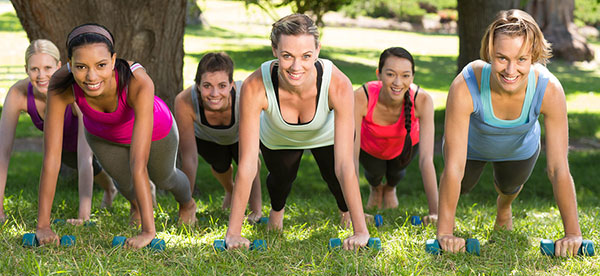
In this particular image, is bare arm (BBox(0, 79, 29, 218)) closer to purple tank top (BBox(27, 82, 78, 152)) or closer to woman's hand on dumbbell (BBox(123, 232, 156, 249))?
purple tank top (BBox(27, 82, 78, 152))

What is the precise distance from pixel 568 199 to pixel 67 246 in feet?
10.3

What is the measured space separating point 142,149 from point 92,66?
A: 60 cm

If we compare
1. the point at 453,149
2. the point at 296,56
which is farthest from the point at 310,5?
the point at 453,149

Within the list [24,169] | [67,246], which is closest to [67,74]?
[67,246]

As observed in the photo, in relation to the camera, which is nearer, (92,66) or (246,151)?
(92,66)

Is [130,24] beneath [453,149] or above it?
above

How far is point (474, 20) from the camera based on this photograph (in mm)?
8695

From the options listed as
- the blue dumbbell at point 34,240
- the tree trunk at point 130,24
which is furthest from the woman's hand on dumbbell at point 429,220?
the tree trunk at point 130,24

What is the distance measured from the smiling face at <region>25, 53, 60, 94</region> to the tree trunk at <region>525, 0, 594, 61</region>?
64.5 feet

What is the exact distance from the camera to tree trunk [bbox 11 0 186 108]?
631cm

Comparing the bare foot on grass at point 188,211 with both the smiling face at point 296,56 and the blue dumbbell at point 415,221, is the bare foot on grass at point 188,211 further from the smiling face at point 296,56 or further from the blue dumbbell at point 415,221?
the blue dumbbell at point 415,221

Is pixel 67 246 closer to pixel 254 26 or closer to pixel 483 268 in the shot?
pixel 483 268

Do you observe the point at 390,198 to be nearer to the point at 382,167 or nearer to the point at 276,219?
the point at 382,167

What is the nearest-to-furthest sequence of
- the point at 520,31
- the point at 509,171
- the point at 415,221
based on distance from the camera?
1. the point at 520,31
2. the point at 509,171
3. the point at 415,221
